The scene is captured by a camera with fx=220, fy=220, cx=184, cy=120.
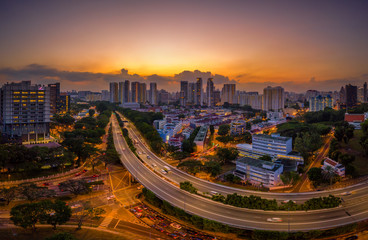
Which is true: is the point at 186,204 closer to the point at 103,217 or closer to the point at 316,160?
the point at 103,217

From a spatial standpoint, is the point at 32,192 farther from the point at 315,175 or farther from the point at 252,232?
the point at 315,175

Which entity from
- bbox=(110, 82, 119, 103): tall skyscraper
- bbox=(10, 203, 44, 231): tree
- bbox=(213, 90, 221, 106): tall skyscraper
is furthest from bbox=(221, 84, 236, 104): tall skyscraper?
bbox=(10, 203, 44, 231): tree

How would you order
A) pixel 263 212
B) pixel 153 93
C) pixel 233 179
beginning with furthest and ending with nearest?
pixel 153 93 → pixel 233 179 → pixel 263 212

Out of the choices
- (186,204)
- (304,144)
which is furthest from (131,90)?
(186,204)

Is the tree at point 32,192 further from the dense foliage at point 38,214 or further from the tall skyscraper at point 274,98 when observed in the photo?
the tall skyscraper at point 274,98

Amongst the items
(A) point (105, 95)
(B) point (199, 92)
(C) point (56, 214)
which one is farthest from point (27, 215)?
(A) point (105, 95)

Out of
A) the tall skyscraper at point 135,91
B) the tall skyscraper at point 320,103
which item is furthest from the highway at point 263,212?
the tall skyscraper at point 135,91
